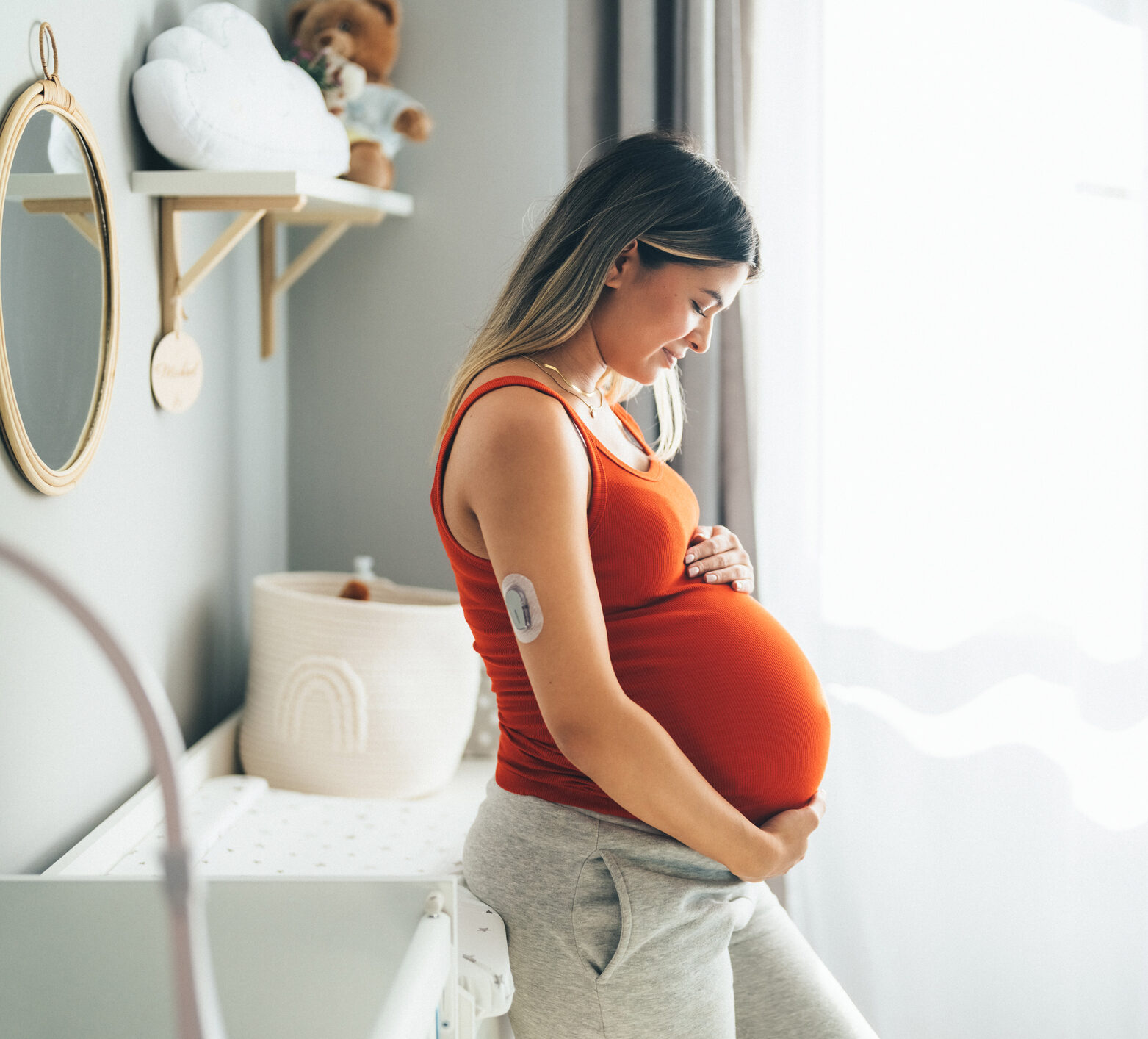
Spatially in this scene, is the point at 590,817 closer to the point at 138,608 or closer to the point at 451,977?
the point at 451,977

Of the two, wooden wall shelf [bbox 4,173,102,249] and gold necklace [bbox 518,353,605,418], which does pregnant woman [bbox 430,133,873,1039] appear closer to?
gold necklace [bbox 518,353,605,418]

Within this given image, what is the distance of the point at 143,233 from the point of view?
139cm

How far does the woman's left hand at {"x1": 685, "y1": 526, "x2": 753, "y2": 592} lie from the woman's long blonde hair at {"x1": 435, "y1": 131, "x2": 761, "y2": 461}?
0.27m

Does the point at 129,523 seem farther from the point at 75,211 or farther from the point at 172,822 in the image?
the point at 172,822

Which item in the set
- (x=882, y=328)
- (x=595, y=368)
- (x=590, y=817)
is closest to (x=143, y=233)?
(x=595, y=368)

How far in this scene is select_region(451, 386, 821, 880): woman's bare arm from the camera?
857 millimetres

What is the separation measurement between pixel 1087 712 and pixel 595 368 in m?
1.02

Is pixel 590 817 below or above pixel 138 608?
below

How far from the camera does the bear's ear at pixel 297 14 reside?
1.84 m

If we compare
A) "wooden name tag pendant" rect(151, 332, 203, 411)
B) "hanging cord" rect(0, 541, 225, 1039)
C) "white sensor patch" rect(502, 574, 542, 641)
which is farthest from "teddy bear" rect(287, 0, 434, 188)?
"hanging cord" rect(0, 541, 225, 1039)

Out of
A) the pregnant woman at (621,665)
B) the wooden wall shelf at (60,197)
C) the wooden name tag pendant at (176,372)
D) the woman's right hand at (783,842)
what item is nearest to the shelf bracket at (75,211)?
the wooden wall shelf at (60,197)

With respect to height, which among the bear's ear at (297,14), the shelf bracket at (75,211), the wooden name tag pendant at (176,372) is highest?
the bear's ear at (297,14)

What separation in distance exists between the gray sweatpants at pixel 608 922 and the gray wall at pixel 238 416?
1.77ft

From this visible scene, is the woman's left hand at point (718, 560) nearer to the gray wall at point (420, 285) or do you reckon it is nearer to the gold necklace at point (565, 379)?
the gold necklace at point (565, 379)
